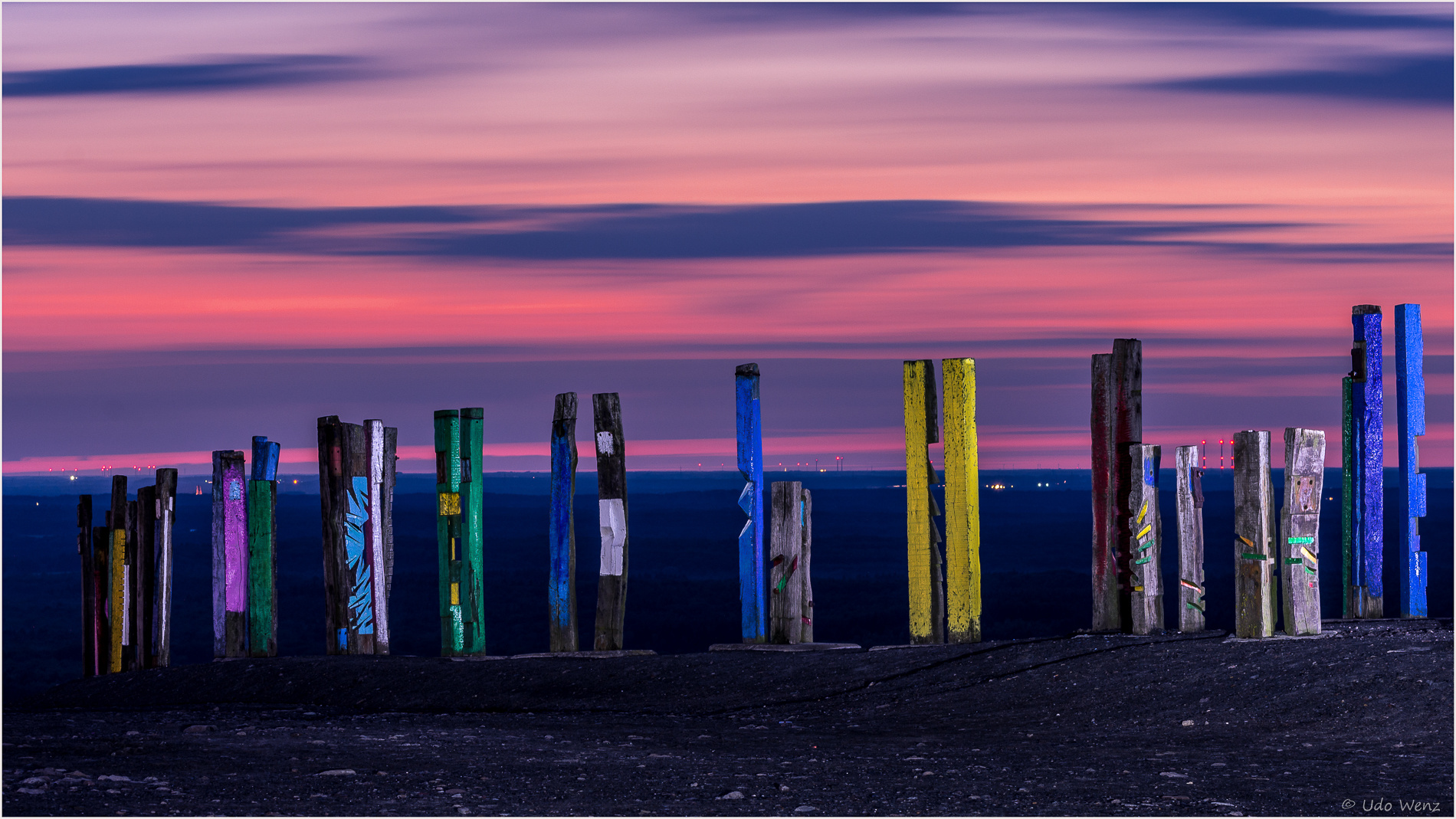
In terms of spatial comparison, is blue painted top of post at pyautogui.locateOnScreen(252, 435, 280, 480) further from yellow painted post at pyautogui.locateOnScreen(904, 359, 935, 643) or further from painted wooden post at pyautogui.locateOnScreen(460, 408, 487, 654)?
yellow painted post at pyautogui.locateOnScreen(904, 359, 935, 643)

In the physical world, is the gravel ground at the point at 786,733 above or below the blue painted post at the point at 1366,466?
below

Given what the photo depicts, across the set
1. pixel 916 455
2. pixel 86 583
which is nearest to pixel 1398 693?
pixel 916 455

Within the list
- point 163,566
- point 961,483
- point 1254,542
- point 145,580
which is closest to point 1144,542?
point 1254,542

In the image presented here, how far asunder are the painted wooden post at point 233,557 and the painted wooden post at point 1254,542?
8.96 meters

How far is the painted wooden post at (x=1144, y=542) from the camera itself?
1322cm

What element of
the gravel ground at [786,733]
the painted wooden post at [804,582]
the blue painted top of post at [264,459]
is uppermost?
the blue painted top of post at [264,459]

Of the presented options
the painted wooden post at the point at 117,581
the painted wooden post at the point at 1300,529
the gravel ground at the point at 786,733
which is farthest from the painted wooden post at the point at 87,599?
the painted wooden post at the point at 1300,529

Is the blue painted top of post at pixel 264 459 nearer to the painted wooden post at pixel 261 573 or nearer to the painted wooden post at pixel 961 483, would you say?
the painted wooden post at pixel 261 573

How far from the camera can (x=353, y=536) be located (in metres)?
14.7

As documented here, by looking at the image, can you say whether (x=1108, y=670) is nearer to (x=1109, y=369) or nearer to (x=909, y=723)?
(x=909, y=723)

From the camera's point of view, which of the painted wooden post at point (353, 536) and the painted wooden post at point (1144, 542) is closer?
the painted wooden post at point (1144, 542)

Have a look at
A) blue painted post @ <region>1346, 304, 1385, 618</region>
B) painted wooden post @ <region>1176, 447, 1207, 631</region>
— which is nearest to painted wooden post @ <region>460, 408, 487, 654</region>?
painted wooden post @ <region>1176, 447, 1207, 631</region>

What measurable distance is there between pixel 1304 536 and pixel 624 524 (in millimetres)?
5649

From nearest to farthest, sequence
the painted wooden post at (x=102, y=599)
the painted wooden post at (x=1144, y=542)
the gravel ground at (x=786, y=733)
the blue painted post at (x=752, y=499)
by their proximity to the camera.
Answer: the gravel ground at (x=786, y=733), the painted wooden post at (x=1144, y=542), the blue painted post at (x=752, y=499), the painted wooden post at (x=102, y=599)
